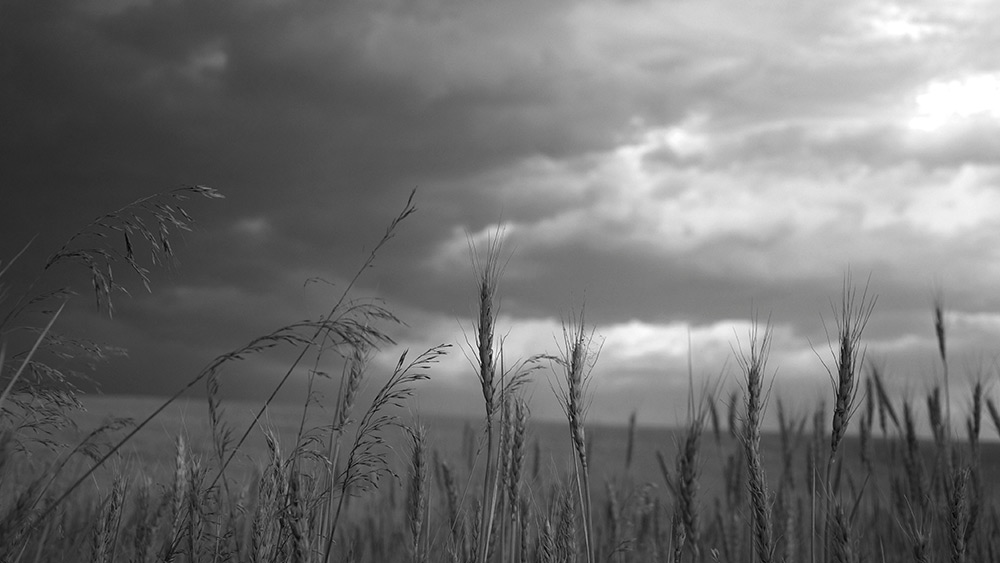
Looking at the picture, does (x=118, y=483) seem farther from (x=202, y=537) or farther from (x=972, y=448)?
(x=972, y=448)

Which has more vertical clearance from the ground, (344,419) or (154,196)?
(154,196)

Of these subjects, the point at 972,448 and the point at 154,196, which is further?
the point at 972,448

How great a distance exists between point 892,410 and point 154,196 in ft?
19.8

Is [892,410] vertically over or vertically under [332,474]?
over

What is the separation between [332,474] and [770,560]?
1616 millimetres

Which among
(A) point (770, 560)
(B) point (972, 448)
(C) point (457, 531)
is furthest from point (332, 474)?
(B) point (972, 448)

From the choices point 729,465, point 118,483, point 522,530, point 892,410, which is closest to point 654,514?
point 729,465

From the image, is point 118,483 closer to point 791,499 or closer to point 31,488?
point 31,488

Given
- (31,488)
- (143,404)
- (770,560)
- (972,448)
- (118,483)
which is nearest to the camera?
(31,488)

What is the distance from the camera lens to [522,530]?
141 inches

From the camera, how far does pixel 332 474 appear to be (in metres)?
3.08

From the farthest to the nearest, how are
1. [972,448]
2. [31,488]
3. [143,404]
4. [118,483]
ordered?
1. [143,404]
2. [972,448]
3. [118,483]
4. [31,488]

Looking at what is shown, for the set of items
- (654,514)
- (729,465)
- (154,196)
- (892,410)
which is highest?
(154,196)

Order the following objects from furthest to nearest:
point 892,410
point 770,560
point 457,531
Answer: point 892,410
point 457,531
point 770,560
